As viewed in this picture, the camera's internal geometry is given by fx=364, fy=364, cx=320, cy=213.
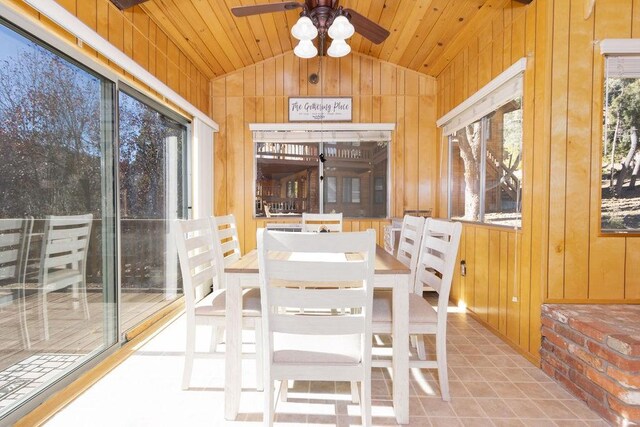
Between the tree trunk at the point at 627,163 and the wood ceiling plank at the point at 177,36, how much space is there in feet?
11.4

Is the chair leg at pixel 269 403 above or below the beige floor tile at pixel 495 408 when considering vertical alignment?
above

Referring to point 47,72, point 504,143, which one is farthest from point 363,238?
point 504,143

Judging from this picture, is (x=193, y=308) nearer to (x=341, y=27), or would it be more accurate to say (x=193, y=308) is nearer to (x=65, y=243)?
(x=65, y=243)

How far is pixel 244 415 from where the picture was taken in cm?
181

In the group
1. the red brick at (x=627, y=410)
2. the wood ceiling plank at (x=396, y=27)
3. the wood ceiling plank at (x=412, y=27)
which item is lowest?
the red brick at (x=627, y=410)

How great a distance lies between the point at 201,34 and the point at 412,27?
1987 mm

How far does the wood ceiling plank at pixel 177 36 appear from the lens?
2852 mm

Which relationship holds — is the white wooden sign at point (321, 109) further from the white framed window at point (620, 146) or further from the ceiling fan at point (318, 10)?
the white framed window at point (620, 146)

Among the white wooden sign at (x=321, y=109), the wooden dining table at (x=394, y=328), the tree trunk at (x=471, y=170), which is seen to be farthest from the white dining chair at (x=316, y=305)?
the white wooden sign at (x=321, y=109)

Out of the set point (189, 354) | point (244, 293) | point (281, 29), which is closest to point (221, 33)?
point (281, 29)

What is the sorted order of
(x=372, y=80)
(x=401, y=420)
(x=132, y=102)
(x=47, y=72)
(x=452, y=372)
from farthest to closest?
1. (x=372, y=80)
2. (x=132, y=102)
3. (x=452, y=372)
4. (x=47, y=72)
5. (x=401, y=420)

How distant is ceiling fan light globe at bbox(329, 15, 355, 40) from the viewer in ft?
6.95

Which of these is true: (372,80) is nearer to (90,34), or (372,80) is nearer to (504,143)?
(504,143)

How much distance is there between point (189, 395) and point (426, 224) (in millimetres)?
1685
